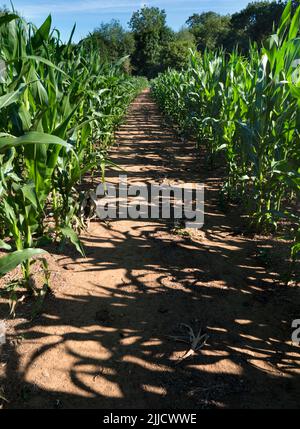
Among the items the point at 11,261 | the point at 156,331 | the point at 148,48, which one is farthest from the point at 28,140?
the point at 148,48

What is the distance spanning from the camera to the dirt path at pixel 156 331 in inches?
63.7

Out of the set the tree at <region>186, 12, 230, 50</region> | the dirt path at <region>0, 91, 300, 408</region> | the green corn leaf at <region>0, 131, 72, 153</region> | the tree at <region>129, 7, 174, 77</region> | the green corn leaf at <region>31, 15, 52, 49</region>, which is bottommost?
the dirt path at <region>0, 91, 300, 408</region>

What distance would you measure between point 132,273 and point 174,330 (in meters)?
0.65

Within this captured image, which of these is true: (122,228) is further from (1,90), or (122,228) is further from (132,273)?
(1,90)

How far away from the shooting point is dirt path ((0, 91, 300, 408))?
1619 millimetres

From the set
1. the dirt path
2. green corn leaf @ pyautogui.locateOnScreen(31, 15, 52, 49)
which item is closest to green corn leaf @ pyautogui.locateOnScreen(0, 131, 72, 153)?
the dirt path

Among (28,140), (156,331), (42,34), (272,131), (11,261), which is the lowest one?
(156,331)

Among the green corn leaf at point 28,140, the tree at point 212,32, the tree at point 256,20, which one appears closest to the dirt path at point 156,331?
the green corn leaf at point 28,140

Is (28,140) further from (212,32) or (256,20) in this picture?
(212,32)

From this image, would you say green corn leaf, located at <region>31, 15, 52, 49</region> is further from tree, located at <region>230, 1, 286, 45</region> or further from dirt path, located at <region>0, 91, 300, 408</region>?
tree, located at <region>230, 1, 286, 45</region>

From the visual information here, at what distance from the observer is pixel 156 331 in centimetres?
199

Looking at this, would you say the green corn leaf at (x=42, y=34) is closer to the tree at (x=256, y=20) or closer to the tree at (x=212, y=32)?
the tree at (x=256, y=20)

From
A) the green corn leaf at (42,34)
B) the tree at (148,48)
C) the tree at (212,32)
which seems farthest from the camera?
the tree at (212,32)
